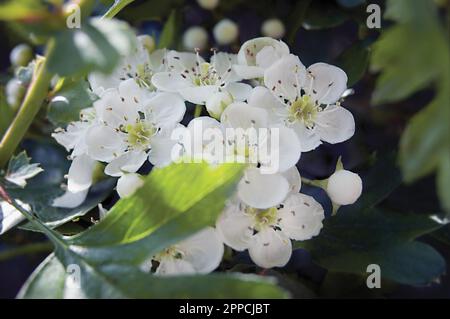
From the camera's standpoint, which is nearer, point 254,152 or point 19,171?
point 254,152

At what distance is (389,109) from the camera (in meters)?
1.20

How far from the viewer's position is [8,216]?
0.83 meters

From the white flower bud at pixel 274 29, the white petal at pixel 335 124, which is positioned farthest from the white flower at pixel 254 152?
the white flower bud at pixel 274 29

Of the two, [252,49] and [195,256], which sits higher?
[252,49]

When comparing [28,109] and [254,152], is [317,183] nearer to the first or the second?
[254,152]

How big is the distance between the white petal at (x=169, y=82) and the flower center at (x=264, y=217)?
19cm

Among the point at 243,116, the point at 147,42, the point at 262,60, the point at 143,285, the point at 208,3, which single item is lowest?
the point at 143,285

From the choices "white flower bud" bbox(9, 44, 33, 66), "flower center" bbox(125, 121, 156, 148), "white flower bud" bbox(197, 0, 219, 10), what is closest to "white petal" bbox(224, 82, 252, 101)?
"flower center" bbox(125, 121, 156, 148)

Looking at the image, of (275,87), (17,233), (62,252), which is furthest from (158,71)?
(17,233)

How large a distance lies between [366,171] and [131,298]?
0.44 meters

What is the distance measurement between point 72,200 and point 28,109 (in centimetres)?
16

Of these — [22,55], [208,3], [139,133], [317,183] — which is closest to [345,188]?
[317,183]

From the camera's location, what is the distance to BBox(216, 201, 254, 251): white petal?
2.27 ft
